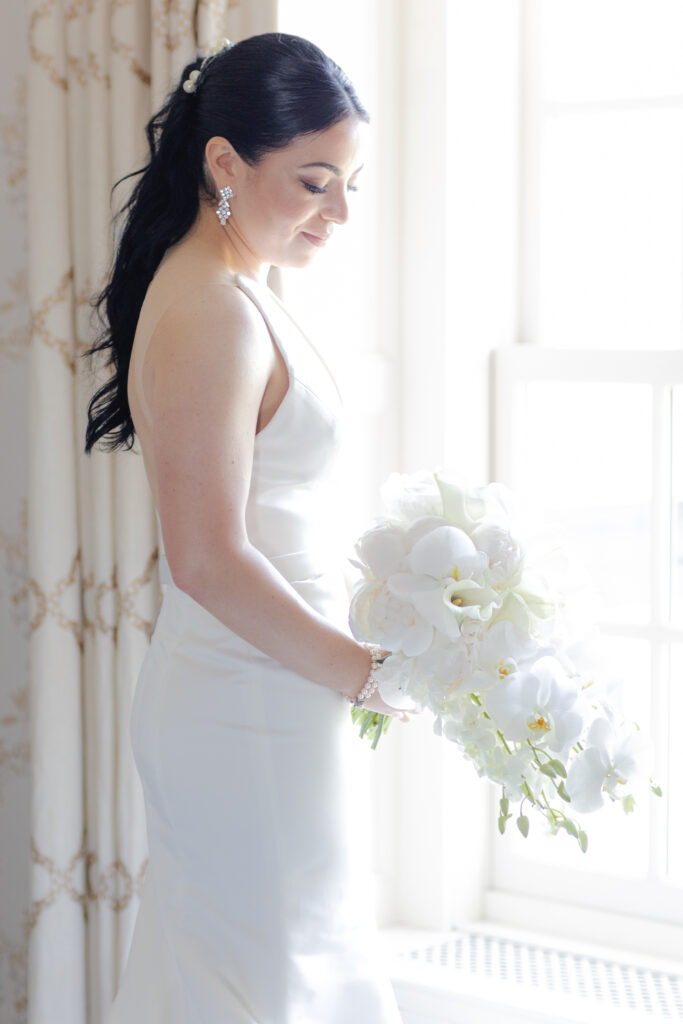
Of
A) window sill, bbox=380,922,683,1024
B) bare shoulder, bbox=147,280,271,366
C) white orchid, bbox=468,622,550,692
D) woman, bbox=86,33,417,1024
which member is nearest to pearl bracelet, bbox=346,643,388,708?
woman, bbox=86,33,417,1024

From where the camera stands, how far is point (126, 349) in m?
1.75

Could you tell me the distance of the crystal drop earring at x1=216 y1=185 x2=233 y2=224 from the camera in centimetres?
156

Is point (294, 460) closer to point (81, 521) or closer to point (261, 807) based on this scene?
point (261, 807)

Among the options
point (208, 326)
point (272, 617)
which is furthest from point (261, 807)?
point (208, 326)

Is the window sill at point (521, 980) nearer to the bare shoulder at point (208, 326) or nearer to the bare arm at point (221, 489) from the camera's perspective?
the bare arm at point (221, 489)

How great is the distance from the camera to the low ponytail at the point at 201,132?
1497mm

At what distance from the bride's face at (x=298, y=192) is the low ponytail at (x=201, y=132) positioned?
0.05ft

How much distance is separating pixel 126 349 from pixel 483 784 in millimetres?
1158

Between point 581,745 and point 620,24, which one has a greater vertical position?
point 620,24

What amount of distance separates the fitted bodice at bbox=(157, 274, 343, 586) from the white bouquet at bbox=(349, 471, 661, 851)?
18 centimetres

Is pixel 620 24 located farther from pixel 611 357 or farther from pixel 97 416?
pixel 97 416

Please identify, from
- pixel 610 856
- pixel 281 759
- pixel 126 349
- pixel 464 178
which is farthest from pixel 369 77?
pixel 610 856

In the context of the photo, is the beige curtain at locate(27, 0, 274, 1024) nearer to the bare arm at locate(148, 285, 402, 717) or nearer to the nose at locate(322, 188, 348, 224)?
the nose at locate(322, 188, 348, 224)

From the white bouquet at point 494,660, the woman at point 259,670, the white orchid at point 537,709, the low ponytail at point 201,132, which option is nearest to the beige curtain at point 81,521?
the low ponytail at point 201,132
